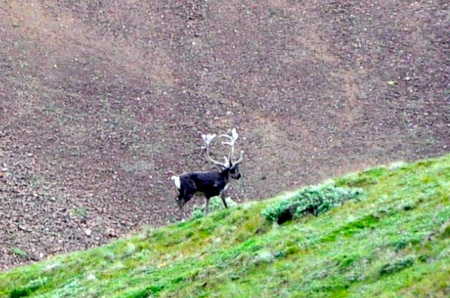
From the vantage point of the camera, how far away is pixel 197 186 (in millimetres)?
20312

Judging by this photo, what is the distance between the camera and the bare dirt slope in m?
26.6

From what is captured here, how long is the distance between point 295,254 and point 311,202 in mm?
2981

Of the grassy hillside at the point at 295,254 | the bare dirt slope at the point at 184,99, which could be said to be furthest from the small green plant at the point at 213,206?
the bare dirt slope at the point at 184,99

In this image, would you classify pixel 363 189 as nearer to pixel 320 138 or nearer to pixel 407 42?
pixel 320 138

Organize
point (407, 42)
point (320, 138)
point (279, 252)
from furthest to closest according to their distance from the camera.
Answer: point (407, 42) → point (320, 138) → point (279, 252)

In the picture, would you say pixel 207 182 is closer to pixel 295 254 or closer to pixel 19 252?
pixel 19 252

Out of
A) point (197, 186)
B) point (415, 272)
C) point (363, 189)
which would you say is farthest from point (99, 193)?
point (415, 272)

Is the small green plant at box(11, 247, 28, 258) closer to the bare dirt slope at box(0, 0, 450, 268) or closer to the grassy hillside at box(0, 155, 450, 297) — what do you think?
the bare dirt slope at box(0, 0, 450, 268)

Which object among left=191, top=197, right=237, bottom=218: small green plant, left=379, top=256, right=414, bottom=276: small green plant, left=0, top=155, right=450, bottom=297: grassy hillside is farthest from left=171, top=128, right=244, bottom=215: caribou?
left=379, top=256, right=414, bottom=276: small green plant

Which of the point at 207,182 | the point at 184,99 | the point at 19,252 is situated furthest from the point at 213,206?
the point at 184,99

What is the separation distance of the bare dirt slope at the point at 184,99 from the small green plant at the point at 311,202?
838 centimetres

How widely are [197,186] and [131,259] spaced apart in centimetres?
311

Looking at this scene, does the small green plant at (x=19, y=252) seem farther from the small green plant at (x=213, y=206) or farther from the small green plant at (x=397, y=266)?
the small green plant at (x=397, y=266)

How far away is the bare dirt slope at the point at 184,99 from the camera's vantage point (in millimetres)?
26625
